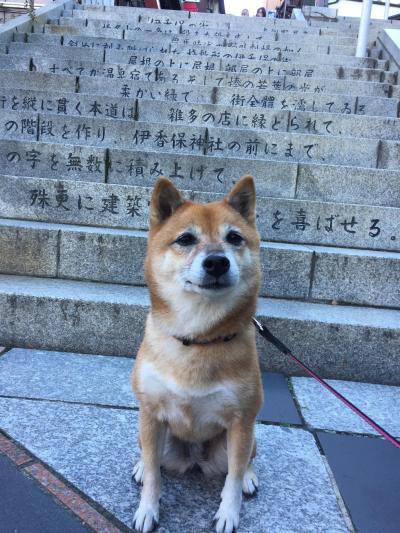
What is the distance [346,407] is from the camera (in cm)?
344

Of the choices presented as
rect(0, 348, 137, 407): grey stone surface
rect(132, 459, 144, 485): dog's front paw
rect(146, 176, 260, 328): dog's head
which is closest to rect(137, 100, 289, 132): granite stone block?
rect(0, 348, 137, 407): grey stone surface

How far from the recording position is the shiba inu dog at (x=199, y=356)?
2186mm

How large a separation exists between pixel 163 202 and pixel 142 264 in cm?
199

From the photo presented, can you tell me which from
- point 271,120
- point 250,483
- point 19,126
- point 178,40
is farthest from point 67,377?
point 178,40

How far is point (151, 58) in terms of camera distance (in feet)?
30.2

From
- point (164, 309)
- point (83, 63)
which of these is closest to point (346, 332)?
point (164, 309)

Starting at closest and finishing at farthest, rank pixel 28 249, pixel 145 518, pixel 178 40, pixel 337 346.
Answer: pixel 145 518, pixel 337 346, pixel 28 249, pixel 178 40

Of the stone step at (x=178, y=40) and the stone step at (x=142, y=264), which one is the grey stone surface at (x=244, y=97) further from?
the stone step at (x=142, y=264)

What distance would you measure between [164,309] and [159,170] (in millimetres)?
3590

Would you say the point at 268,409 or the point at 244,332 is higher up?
the point at 244,332

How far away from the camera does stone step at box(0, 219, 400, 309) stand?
4.36 metres

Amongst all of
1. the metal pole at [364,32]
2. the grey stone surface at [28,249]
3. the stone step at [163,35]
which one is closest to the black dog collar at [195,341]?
the grey stone surface at [28,249]

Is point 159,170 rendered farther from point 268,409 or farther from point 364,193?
point 268,409

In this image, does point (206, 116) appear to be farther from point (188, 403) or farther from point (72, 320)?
point (188, 403)
